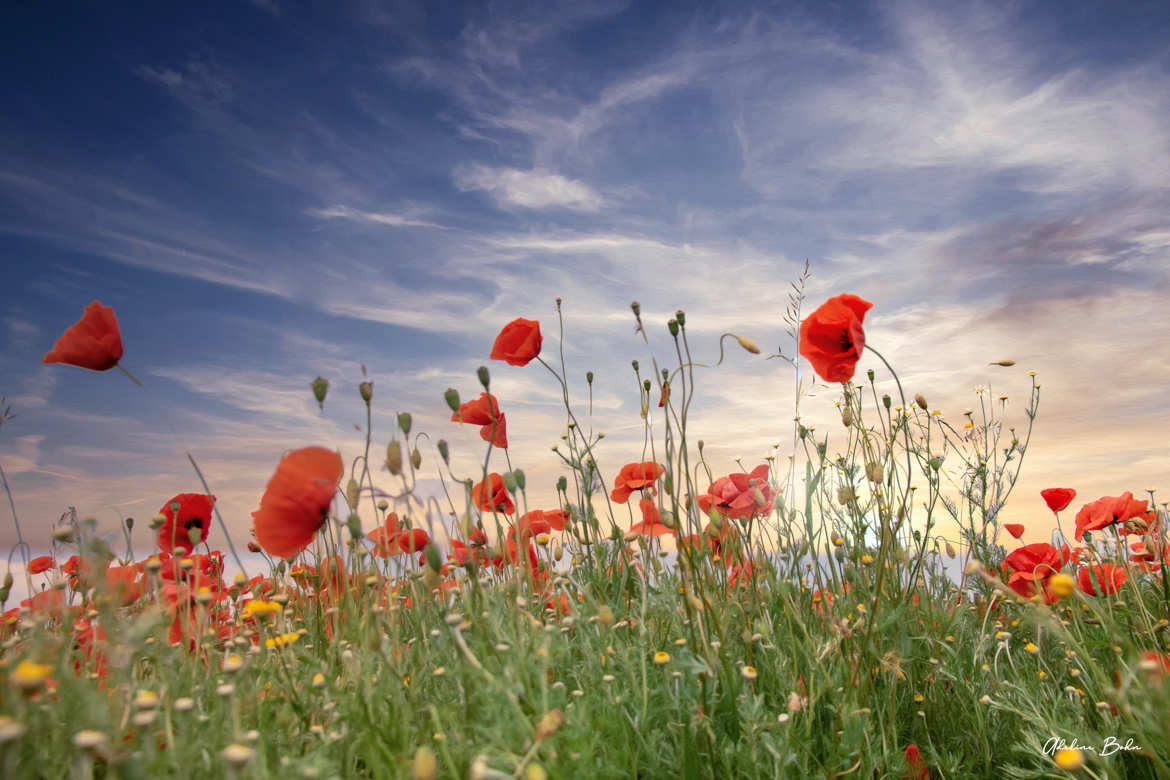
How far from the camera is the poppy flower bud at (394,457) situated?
2047 mm

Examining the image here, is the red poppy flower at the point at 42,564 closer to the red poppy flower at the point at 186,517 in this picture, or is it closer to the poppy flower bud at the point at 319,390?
the red poppy flower at the point at 186,517

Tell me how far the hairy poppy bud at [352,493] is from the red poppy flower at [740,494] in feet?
5.22

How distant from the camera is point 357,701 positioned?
1825 mm

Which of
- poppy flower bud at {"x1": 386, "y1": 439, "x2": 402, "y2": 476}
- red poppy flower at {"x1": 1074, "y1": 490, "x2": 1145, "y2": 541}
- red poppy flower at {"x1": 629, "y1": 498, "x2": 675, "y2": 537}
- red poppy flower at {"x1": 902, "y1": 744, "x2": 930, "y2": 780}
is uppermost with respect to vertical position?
poppy flower bud at {"x1": 386, "y1": 439, "x2": 402, "y2": 476}

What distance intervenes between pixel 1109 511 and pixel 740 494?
220cm

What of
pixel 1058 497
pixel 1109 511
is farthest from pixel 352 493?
pixel 1058 497

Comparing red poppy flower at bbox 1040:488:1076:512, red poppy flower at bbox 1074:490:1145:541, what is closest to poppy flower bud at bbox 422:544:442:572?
red poppy flower at bbox 1074:490:1145:541

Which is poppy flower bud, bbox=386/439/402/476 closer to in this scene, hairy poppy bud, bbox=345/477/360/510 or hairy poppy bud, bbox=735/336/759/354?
hairy poppy bud, bbox=345/477/360/510

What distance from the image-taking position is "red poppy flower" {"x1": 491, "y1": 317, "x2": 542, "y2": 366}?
336 centimetres

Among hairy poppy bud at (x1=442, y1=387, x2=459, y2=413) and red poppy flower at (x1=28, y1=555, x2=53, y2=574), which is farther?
red poppy flower at (x1=28, y1=555, x2=53, y2=574)

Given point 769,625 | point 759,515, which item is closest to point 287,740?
point 769,625

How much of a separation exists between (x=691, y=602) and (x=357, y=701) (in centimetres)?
97

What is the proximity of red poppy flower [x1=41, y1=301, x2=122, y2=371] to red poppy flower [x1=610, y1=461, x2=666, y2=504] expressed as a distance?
234 cm

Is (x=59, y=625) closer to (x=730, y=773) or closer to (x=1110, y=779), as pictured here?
(x=730, y=773)
